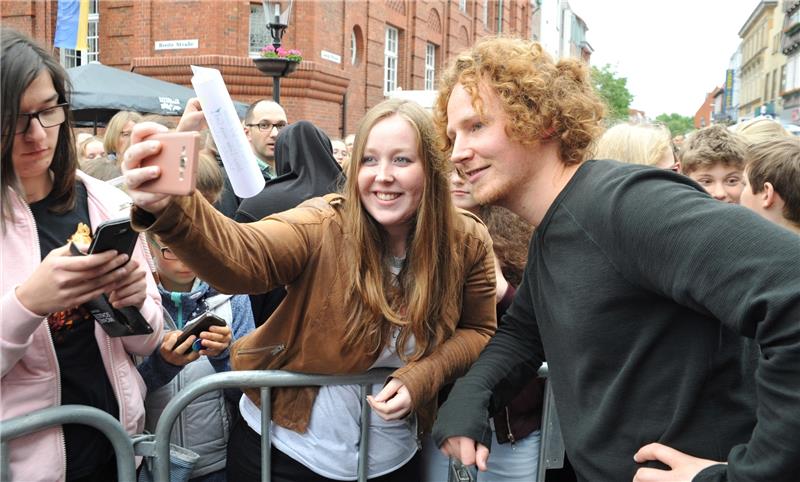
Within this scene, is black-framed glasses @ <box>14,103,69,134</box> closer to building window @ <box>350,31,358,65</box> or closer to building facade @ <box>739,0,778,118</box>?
building window @ <box>350,31,358,65</box>

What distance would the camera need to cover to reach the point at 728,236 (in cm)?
136

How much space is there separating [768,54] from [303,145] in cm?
7804

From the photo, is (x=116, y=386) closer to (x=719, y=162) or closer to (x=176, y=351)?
(x=176, y=351)

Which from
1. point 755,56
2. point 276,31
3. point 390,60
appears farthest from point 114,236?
point 755,56

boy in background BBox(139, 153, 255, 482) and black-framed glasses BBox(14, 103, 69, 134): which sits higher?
black-framed glasses BBox(14, 103, 69, 134)

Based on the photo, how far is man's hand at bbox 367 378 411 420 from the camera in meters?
2.10

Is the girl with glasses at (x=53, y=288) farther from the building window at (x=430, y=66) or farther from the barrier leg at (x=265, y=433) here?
the building window at (x=430, y=66)

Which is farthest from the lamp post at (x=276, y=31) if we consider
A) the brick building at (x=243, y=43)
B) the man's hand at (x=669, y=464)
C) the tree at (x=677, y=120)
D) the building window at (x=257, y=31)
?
the tree at (x=677, y=120)

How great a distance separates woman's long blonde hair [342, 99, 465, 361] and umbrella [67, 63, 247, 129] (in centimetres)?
924

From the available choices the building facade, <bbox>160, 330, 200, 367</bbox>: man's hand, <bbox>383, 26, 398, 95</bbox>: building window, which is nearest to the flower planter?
<bbox>160, 330, 200, 367</bbox>: man's hand

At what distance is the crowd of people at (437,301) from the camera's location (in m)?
1.48

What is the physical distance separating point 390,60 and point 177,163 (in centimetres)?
2277

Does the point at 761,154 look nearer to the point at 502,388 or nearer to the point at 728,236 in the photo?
the point at 502,388

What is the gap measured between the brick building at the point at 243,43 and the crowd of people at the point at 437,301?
1393cm
